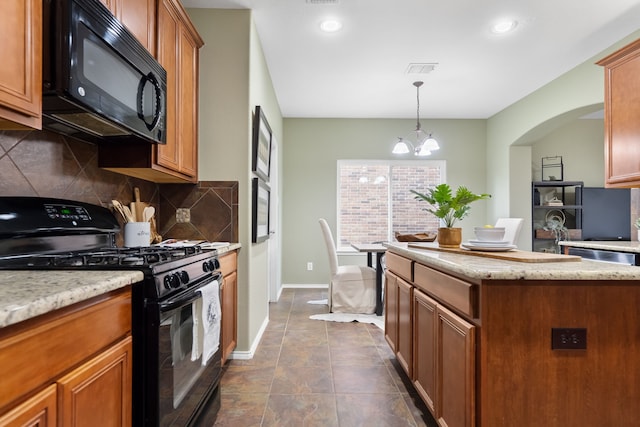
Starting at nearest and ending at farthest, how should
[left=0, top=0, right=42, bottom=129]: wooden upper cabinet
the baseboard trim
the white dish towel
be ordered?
[left=0, top=0, right=42, bottom=129]: wooden upper cabinet < the white dish towel < the baseboard trim

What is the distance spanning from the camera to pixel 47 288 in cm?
86

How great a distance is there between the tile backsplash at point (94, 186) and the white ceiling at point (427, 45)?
4.74ft

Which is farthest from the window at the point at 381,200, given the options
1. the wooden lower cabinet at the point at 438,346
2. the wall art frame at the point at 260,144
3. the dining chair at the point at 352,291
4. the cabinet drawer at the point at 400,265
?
the wooden lower cabinet at the point at 438,346

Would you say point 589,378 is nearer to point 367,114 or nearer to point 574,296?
point 574,296

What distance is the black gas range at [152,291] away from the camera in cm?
120

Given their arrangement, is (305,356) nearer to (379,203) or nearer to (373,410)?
(373,410)

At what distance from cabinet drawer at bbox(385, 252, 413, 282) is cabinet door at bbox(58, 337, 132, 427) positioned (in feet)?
4.84

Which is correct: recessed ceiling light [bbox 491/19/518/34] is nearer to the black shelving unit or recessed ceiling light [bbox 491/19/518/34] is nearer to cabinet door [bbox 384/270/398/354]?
cabinet door [bbox 384/270/398/354]

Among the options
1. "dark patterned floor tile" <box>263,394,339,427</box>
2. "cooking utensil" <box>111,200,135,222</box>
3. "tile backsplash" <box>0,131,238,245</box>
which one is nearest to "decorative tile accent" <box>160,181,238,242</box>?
"tile backsplash" <box>0,131,238,245</box>

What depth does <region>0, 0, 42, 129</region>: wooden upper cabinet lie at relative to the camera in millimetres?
1043

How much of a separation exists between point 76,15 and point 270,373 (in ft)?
7.28

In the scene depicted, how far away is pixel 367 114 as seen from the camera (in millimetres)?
5441

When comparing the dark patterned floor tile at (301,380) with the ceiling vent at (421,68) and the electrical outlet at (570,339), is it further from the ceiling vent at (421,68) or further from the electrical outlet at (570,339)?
the ceiling vent at (421,68)

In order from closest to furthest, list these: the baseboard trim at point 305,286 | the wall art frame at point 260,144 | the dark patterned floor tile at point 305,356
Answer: the dark patterned floor tile at point 305,356 → the wall art frame at point 260,144 → the baseboard trim at point 305,286
